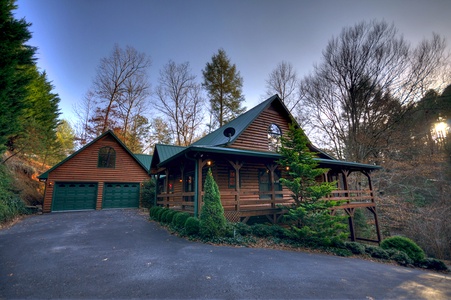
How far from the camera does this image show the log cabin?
30.2 feet

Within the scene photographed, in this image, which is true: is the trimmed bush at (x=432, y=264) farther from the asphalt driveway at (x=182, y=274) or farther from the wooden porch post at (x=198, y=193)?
the wooden porch post at (x=198, y=193)

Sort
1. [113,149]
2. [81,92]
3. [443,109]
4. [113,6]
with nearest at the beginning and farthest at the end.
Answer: [113,6] → [443,109] → [113,149] → [81,92]

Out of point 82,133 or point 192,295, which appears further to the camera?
point 82,133

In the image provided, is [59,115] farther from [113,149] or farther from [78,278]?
[78,278]

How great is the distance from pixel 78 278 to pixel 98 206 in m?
14.8

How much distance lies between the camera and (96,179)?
17000 mm

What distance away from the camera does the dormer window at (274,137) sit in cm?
1334

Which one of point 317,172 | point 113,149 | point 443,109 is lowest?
point 317,172

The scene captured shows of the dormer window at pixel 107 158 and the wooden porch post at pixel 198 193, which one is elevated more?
the dormer window at pixel 107 158

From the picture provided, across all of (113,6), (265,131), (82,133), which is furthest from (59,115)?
(265,131)

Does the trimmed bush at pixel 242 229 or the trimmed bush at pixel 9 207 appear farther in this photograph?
the trimmed bush at pixel 9 207

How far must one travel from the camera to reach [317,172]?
8.19m

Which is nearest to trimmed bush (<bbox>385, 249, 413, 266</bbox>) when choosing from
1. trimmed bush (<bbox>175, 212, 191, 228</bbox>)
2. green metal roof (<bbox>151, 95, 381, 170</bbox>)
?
green metal roof (<bbox>151, 95, 381, 170</bbox>)

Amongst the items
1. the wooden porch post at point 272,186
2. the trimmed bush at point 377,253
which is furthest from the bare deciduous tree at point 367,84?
the trimmed bush at point 377,253
